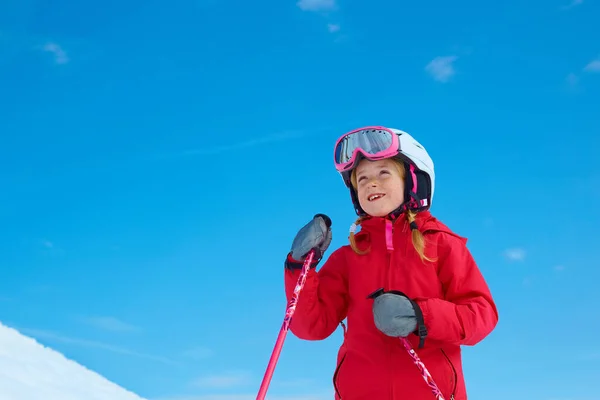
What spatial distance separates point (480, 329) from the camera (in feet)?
14.9

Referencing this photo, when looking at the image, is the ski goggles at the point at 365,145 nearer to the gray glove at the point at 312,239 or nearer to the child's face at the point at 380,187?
the child's face at the point at 380,187

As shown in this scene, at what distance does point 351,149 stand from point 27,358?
7567mm

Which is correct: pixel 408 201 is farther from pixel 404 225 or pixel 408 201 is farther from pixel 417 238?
Answer: pixel 417 238

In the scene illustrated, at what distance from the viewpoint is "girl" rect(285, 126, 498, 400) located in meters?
4.44

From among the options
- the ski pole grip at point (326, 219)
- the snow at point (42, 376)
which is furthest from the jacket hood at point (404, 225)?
the snow at point (42, 376)

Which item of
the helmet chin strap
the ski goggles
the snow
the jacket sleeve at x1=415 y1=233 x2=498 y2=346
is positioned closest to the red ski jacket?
the jacket sleeve at x1=415 y1=233 x2=498 y2=346

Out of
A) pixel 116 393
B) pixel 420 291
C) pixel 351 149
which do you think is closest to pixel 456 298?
pixel 420 291

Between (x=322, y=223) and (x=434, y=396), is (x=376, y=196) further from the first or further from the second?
(x=434, y=396)

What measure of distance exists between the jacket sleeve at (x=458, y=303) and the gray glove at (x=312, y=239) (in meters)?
0.89

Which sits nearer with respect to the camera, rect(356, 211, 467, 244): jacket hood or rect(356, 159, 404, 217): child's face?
rect(356, 211, 467, 244): jacket hood

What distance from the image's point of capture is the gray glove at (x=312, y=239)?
4855 millimetres

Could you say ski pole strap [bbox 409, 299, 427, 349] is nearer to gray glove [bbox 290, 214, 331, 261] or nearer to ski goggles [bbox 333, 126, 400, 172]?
gray glove [bbox 290, 214, 331, 261]

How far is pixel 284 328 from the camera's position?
4.72m

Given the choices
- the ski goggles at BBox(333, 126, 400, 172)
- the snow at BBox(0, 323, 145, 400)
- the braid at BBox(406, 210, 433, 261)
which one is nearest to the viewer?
the braid at BBox(406, 210, 433, 261)
